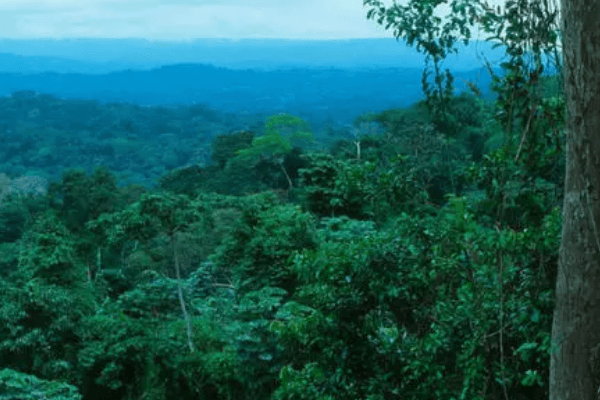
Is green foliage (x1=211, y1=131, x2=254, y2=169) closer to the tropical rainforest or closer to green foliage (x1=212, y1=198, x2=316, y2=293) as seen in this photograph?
the tropical rainforest

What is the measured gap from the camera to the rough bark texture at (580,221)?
6.30 feet

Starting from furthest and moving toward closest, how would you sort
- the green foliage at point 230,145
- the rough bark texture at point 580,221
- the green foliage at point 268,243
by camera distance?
the green foliage at point 230,145, the green foliage at point 268,243, the rough bark texture at point 580,221

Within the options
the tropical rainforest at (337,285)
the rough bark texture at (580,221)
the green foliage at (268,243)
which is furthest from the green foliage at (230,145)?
the rough bark texture at (580,221)

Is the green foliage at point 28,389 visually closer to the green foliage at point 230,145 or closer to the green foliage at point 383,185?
the green foliage at point 383,185

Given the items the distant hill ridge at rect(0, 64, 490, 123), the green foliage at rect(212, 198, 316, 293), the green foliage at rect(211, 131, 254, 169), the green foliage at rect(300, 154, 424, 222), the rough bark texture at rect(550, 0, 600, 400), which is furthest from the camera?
the distant hill ridge at rect(0, 64, 490, 123)

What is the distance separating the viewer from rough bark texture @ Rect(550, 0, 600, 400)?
1921 mm

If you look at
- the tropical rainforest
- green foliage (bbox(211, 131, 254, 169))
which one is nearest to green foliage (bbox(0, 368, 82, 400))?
the tropical rainforest

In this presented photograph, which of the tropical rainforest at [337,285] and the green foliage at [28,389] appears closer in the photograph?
the tropical rainforest at [337,285]

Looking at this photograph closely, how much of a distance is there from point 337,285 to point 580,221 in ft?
3.32

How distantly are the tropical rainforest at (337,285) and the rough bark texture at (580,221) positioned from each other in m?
0.14

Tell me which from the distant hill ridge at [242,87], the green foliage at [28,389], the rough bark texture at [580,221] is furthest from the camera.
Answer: the distant hill ridge at [242,87]

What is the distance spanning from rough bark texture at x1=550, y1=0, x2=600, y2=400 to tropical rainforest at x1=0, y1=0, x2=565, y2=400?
0.46 feet

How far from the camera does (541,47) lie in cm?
233

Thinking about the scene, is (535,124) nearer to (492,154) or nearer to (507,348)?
(492,154)
